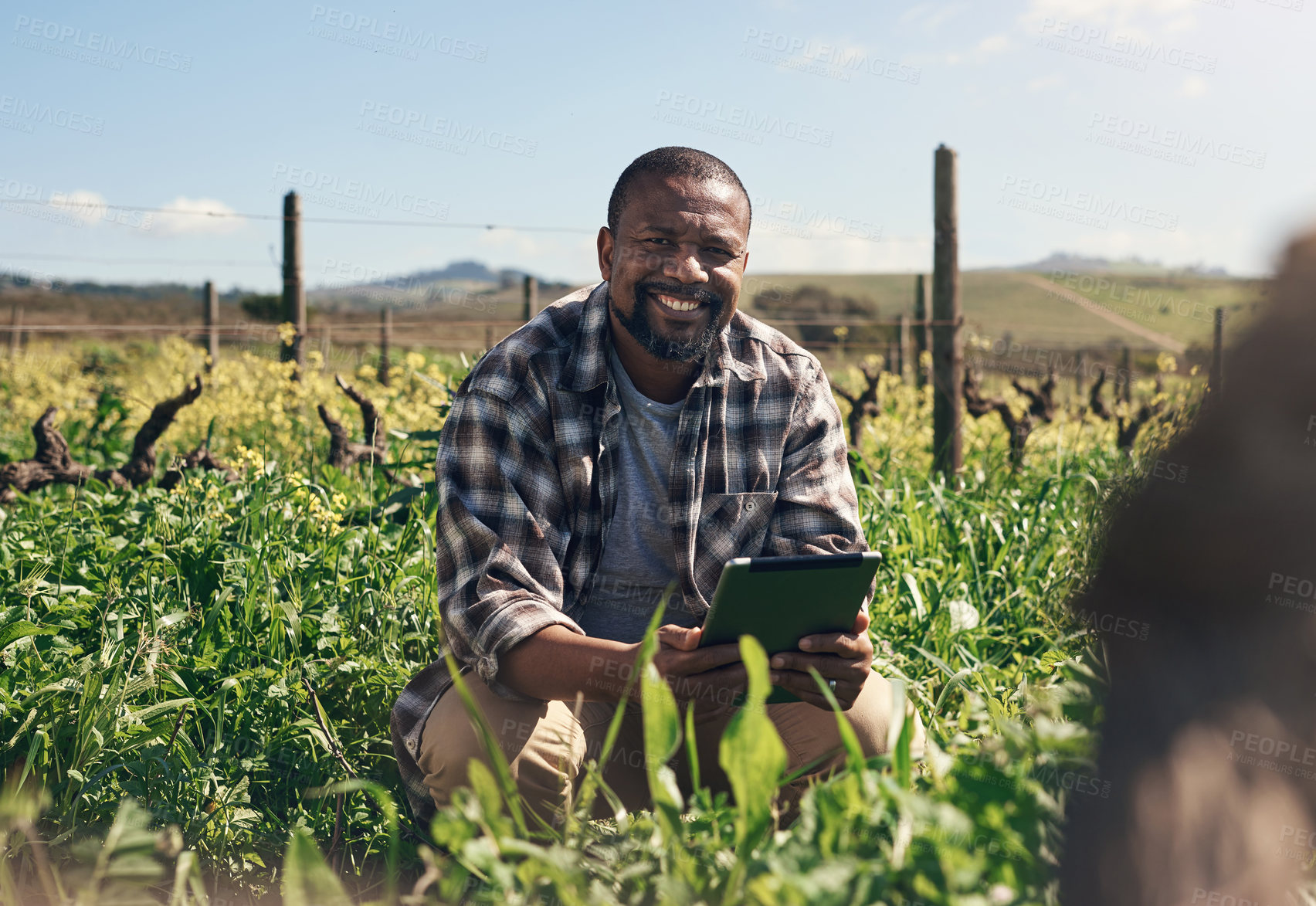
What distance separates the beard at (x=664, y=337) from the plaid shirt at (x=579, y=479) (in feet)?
0.25

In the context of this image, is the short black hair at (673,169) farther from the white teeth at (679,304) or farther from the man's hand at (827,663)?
the man's hand at (827,663)

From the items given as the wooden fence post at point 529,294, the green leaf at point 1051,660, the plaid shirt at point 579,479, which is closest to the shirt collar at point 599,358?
the plaid shirt at point 579,479

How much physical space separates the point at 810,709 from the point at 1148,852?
1299mm

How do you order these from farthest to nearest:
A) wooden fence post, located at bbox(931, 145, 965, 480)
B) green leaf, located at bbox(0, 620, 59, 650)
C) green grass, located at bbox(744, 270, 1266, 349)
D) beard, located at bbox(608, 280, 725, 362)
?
green grass, located at bbox(744, 270, 1266, 349) < wooden fence post, located at bbox(931, 145, 965, 480) < green leaf, located at bbox(0, 620, 59, 650) < beard, located at bbox(608, 280, 725, 362)

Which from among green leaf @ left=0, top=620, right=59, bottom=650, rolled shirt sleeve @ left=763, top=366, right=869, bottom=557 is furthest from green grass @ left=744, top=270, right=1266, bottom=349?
green leaf @ left=0, top=620, right=59, bottom=650

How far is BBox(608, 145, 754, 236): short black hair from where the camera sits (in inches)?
93.7

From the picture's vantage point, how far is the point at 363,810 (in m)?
2.42

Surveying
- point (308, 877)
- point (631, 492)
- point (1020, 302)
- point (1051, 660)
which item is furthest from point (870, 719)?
point (1020, 302)

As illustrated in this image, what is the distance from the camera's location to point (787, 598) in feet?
6.04

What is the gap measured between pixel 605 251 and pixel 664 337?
1.13 ft

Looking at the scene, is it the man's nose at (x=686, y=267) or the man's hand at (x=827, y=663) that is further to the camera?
the man's nose at (x=686, y=267)

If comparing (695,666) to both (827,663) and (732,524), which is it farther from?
(732,524)

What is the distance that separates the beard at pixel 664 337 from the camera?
7.79 ft

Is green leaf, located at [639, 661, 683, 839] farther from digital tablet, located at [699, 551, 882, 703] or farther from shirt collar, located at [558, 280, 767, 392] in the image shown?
shirt collar, located at [558, 280, 767, 392]
